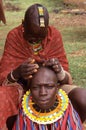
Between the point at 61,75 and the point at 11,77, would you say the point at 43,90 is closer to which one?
the point at 61,75

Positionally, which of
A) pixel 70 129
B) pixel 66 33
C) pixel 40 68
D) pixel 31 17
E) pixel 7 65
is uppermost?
pixel 31 17

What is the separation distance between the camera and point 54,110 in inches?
108

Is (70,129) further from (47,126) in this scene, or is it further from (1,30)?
(1,30)

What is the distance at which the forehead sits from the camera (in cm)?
265

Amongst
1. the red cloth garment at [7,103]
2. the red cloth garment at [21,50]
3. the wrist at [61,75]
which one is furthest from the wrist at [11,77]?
the wrist at [61,75]

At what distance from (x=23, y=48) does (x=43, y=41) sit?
0.67ft

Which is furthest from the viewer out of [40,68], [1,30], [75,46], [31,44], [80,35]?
[1,30]

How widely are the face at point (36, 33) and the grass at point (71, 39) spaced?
178 centimetres

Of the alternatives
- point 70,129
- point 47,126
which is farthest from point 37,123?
point 70,129

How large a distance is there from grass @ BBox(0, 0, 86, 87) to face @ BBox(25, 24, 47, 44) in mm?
1778

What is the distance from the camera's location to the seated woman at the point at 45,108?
266 centimetres

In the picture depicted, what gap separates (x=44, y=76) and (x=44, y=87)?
8cm

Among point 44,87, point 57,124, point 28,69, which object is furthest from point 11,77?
point 57,124

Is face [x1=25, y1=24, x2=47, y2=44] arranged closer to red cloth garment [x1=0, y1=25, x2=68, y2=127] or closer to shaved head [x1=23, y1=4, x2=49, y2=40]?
shaved head [x1=23, y1=4, x2=49, y2=40]
